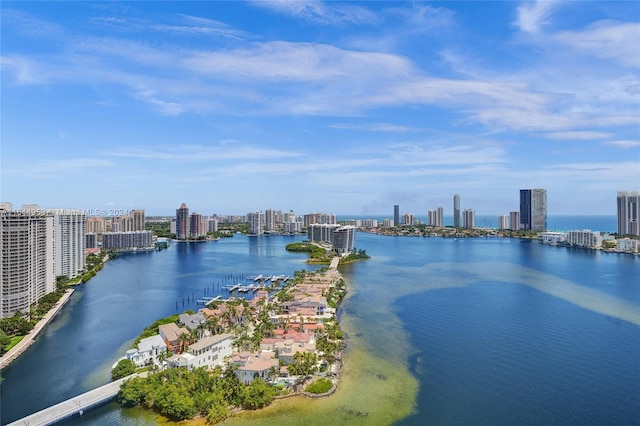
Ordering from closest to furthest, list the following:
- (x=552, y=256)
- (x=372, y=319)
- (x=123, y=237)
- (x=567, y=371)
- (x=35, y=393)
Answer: (x=35, y=393) < (x=567, y=371) < (x=372, y=319) < (x=552, y=256) < (x=123, y=237)

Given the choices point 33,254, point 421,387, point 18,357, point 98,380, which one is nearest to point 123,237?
point 33,254

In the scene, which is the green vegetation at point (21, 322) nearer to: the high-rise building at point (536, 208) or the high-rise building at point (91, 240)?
the high-rise building at point (91, 240)

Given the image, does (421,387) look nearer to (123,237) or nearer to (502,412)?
(502,412)

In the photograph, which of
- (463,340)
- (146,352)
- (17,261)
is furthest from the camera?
(17,261)

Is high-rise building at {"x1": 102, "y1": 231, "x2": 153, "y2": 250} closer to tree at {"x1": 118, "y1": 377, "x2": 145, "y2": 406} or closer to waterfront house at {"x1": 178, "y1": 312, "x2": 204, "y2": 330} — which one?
waterfront house at {"x1": 178, "y1": 312, "x2": 204, "y2": 330}

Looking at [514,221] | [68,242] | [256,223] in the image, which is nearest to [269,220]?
[256,223]

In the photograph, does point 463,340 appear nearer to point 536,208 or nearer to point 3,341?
point 3,341
